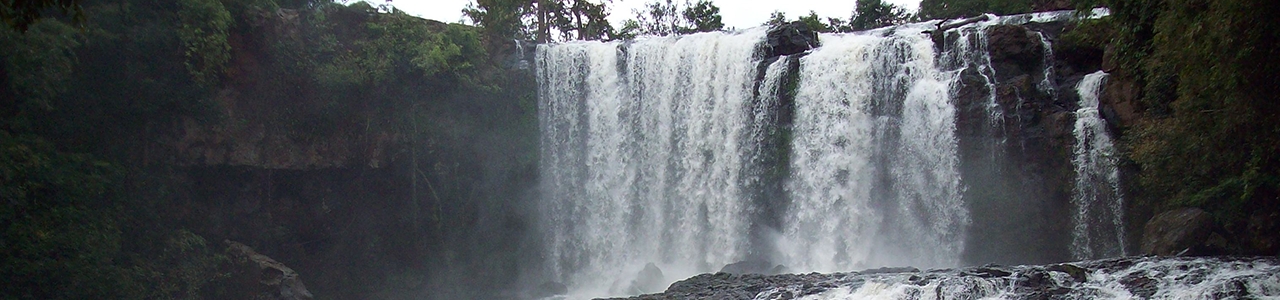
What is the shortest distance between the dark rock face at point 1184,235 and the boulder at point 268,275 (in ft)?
52.7

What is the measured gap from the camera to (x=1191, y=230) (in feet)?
42.3

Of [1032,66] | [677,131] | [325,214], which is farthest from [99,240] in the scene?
[1032,66]

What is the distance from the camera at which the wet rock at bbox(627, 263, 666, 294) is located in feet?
65.8

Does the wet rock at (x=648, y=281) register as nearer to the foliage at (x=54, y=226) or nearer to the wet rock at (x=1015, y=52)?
the wet rock at (x=1015, y=52)

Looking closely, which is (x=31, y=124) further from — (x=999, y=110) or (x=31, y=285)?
(x=999, y=110)

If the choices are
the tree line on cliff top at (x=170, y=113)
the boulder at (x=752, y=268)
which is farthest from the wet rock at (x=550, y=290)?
the tree line on cliff top at (x=170, y=113)

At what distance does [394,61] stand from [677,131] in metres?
7.22

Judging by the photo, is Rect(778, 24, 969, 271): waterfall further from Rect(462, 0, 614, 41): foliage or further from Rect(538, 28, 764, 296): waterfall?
Rect(462, 0, 614, 41): foliage

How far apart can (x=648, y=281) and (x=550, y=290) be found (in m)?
3.00

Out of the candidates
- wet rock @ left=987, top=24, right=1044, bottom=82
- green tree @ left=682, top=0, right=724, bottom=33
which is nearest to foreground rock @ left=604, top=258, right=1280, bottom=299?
wet rock @ left=987, top=24, right=1044, bottom=82

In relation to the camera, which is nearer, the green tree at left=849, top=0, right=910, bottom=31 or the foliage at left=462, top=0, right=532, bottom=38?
the foliage at left=462, top=0, right=532, bottom=38

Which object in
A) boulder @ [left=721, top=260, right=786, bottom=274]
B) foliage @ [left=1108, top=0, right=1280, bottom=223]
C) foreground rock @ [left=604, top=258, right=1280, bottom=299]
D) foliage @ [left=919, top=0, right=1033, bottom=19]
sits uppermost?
foliage @ [left=919, top=0, right=1033, bottom=19]

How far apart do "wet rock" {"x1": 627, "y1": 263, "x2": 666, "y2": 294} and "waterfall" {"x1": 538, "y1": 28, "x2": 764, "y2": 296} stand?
37cm

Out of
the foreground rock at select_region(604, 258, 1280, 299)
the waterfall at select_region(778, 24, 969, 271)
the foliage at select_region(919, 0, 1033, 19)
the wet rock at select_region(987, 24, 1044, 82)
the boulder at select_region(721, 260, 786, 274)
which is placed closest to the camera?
the foreground rock at select_region(604, 258, 1280, 299)
